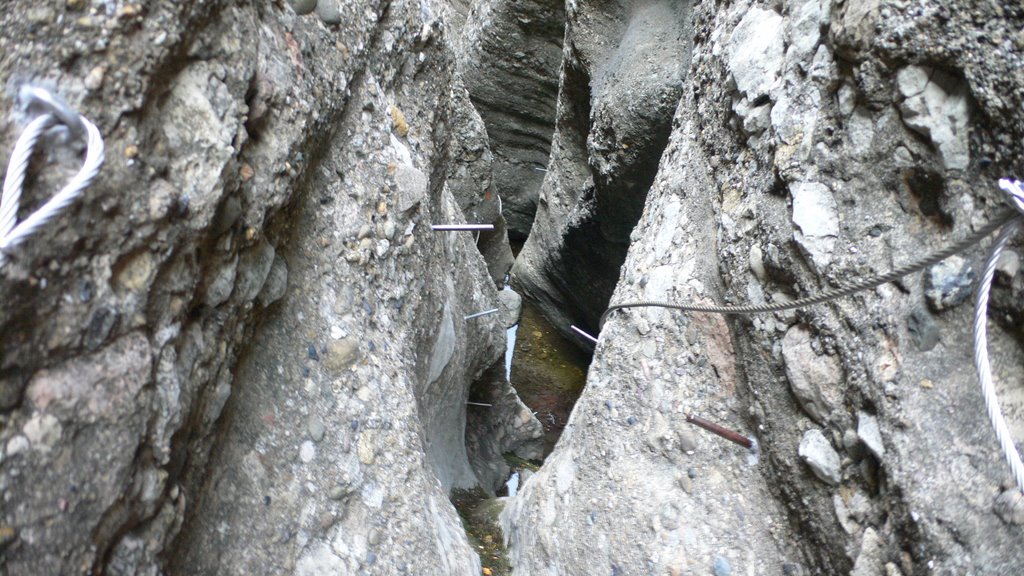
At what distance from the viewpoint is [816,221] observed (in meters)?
1.09

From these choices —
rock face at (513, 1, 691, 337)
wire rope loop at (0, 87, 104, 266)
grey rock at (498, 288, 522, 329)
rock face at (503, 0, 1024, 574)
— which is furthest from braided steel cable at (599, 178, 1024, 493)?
grey rock at (498, 288, 522, 329)

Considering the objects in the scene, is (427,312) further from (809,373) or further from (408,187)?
(809,373)

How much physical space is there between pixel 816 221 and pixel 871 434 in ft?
1.06

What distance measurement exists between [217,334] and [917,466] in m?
0.93

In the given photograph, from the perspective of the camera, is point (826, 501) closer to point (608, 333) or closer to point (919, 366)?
point (919, 366)

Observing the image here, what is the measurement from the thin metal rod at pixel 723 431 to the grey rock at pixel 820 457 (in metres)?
0.11

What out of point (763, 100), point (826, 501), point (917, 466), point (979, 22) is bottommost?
point (826, 501)

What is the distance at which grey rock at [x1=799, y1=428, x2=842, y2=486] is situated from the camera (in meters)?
1.05

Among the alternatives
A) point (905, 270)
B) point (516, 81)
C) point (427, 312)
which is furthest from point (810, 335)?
point (516, 81)

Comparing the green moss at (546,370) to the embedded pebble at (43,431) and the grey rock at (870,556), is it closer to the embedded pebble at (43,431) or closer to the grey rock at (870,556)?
the grey rock at (870,556)

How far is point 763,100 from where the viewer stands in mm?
1257

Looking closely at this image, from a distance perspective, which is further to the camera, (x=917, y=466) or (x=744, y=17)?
(x=744, y=17)

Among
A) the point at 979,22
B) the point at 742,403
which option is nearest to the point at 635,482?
the point at 742,403

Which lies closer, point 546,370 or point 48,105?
point 48,105
